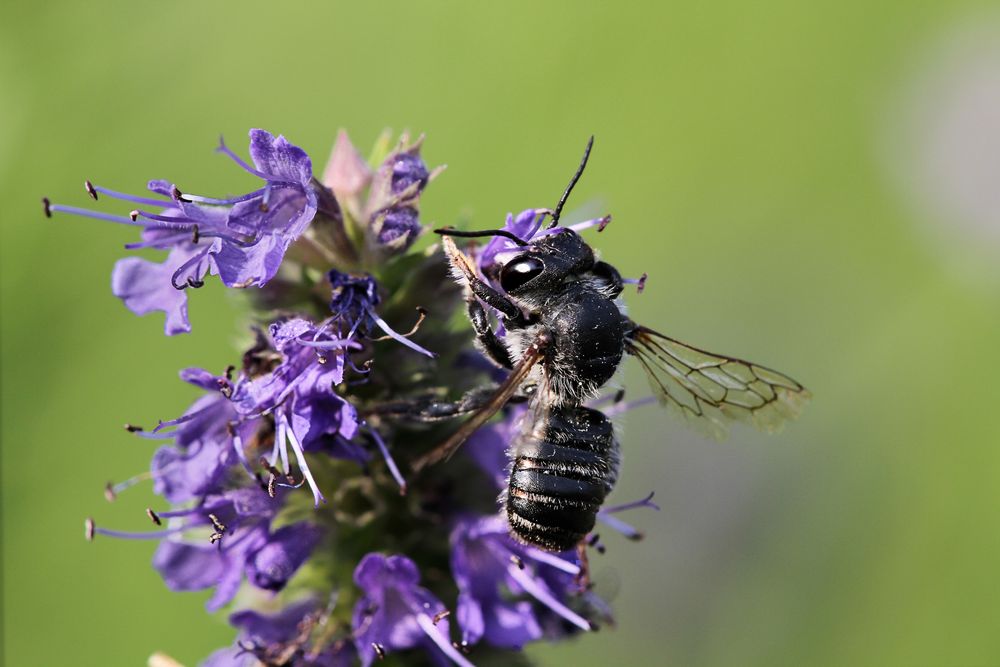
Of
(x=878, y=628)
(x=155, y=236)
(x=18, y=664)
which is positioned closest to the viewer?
(x=155, y=236)

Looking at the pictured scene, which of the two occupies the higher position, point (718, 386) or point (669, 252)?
point (669, 252)

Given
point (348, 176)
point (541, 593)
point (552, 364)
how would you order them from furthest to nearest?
point (348, 176)
point (541, 593)
point (552, 364)

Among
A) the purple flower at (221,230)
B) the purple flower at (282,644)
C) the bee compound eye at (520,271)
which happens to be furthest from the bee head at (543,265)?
the purple flower at (282,644)

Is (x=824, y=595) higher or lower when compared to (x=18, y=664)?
higher

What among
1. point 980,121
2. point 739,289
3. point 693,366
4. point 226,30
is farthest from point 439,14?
point 693,366

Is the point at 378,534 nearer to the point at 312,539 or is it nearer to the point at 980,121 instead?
the point at 312,539

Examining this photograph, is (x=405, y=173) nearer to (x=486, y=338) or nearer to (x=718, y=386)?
(x=486, y=338)

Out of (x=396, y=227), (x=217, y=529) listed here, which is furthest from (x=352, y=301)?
(x=217, y=529)
